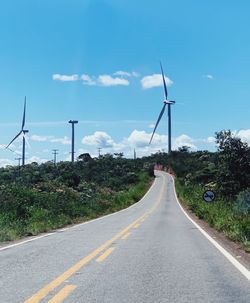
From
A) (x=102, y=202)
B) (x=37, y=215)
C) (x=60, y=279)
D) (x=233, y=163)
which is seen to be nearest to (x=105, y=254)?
(x=60, y=279)

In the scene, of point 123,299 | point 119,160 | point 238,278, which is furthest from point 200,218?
point 119,160

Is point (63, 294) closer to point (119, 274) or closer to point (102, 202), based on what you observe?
point (119, 274)

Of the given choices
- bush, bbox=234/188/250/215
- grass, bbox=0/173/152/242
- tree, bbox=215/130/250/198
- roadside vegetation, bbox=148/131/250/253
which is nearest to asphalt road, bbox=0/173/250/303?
roadside vegetation, bbox=148/131/250/253

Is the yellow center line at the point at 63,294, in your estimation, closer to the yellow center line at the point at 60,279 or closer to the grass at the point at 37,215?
the yellow center line at the point at 60,279

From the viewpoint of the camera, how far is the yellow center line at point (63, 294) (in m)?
6.68

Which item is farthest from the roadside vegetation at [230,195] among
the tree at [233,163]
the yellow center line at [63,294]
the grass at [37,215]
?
the grass at [37,215]

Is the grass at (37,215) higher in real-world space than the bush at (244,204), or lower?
lower

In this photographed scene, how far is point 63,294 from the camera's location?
7.08 metres

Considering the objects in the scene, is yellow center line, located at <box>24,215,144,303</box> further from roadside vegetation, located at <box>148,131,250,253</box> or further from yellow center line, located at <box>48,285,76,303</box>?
roadside vegetation, located at <box>148,131,250,253</box>

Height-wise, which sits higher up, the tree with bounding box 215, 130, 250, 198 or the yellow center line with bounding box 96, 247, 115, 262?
the tree with bounding box 215, 130, 250, 198

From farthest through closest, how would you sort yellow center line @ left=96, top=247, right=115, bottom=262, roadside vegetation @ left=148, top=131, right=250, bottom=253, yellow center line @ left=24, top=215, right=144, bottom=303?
roadside vegetation @ left=148, top=131, right=250, bottom=253
yellow center line @ left=96, top=247, right=115, bottom=262
yellow center line @ left=24, top=215, right=144, bottom=303

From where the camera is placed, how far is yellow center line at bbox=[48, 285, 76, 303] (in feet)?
21.9

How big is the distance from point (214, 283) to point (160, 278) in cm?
95

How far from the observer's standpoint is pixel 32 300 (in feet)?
21.8
